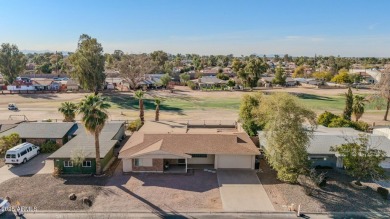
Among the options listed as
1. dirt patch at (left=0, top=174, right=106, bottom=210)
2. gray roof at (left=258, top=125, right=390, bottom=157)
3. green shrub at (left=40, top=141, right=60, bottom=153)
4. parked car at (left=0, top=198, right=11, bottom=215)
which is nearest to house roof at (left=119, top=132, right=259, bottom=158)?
gray roof at (left=258, top=125, right=390, bottom=157)

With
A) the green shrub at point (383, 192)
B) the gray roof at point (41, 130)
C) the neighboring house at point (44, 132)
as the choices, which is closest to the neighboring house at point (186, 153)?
the neighboring house at point (44, 132)

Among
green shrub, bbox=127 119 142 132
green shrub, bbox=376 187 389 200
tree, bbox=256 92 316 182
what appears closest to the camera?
green shrub, bbox=376 187 389 200

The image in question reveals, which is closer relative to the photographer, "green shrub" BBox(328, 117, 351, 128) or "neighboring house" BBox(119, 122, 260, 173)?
"neighboring house" BBox(119, 122, 260, 173)

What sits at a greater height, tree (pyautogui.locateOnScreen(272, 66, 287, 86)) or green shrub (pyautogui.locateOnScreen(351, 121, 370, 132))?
tree (pyautogui.locateOnScreen(272, 66, 287, 86))

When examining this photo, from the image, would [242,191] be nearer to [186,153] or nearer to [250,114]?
[186,153]

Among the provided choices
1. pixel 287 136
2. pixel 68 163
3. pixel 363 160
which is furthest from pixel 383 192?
pixel 68 163

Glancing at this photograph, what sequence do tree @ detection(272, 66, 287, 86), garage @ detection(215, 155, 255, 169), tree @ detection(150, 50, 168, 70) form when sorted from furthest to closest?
tree @ detection(150, 50, 168, 70) → tree @ detection(272, 66, 287, 86) → garage @ detection(215, 155, 255, 169)

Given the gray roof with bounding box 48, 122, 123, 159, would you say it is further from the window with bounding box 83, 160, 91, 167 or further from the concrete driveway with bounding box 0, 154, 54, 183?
the concrete driveway with bounding box 0, 154, 54, 183

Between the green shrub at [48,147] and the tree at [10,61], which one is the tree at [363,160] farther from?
the tree at [10,61]
